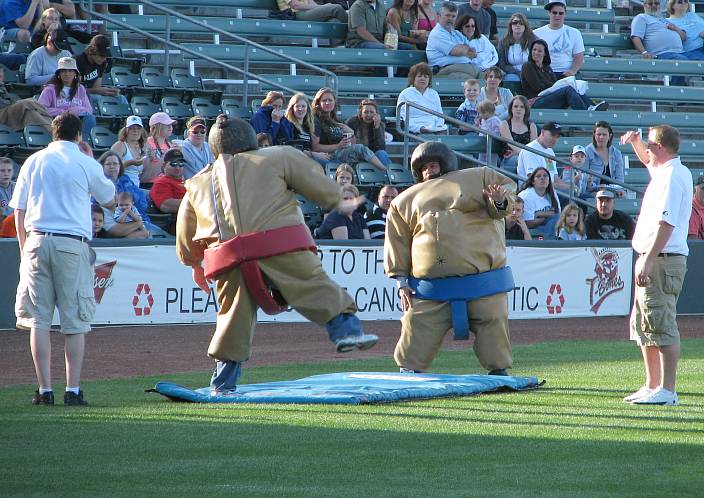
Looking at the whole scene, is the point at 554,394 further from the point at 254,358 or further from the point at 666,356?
the point at 254,358

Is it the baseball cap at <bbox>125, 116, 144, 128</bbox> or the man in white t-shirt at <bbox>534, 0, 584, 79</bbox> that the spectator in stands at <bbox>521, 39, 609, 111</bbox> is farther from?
the baseball cap at <bbox>125, 116, 144, 128</bbox>

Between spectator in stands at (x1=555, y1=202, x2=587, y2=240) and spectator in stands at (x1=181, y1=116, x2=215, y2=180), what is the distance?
514 centimetres

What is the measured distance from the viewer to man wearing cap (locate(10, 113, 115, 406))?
8500 millimetres

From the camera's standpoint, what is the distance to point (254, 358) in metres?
12.8

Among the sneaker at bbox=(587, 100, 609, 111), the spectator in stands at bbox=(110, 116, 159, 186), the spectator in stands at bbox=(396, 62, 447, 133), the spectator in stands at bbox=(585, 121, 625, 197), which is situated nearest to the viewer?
the spectator in stands at bbox=(110, 116, 159, 186)

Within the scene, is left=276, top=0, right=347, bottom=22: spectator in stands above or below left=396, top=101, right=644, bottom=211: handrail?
above

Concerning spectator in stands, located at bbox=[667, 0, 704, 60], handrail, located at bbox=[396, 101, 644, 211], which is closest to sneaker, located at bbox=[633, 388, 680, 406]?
handrail, located at bbox=[396, 101, 644, 211]

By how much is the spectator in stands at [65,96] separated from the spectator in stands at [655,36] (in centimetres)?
1203

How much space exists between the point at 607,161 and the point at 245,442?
1412cm

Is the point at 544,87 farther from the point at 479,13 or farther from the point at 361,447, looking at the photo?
the point at 361,447

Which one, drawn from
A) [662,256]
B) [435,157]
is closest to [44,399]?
[435,157]

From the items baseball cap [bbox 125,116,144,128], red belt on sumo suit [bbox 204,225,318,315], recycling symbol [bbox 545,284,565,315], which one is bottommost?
recycling symbol [bbox 545,284,565,315]

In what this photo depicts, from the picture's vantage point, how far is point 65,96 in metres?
16.6

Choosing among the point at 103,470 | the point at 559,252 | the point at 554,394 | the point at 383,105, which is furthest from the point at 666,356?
the point at 383,105
